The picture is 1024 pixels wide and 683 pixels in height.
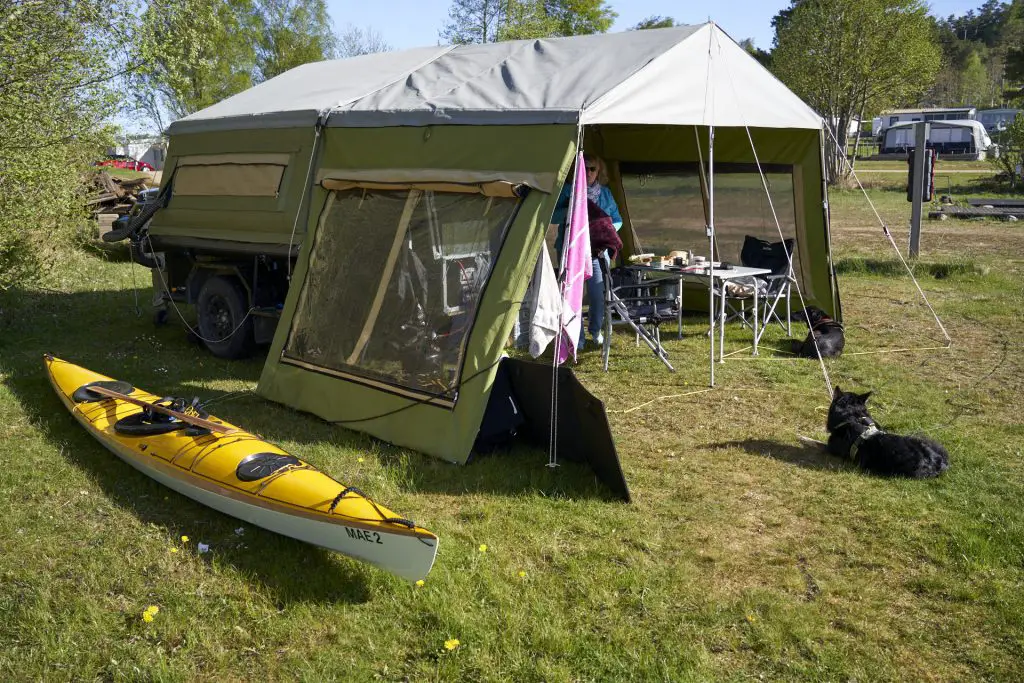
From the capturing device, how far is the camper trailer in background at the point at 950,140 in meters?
36.2

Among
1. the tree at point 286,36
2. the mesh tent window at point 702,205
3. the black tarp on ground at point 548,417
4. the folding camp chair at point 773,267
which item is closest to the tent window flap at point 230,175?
the black tarp on ground at point 548,417

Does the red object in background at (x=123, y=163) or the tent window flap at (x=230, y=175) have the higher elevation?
the red object in background at (x=123, y=163)

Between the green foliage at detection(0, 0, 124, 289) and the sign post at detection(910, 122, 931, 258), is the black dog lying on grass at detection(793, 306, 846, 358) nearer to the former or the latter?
the sign post at detection(910, 122, 931, 258)

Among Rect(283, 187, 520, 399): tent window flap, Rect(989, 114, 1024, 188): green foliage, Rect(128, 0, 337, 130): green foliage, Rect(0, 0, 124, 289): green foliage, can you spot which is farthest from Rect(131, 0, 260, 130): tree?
Rect(989, 114, 1024, 188): green foliage

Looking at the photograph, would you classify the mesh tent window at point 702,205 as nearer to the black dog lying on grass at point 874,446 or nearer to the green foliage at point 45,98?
the black dog lying on grass at point 874,446

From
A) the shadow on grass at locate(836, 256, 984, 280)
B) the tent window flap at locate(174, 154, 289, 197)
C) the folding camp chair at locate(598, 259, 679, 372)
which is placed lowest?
the shadow on grass at locate(836, 256, 984, 280)

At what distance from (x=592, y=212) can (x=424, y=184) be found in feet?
6.89

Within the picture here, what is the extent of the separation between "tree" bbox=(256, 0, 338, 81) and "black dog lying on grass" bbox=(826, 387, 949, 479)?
2373 centimetres

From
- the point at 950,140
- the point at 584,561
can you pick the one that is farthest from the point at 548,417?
the point at 950,140

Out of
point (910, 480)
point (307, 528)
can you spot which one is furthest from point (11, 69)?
point (910, 480)

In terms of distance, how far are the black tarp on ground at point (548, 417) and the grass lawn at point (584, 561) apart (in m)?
0.16

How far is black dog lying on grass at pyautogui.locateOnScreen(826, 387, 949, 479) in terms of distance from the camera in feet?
16.0

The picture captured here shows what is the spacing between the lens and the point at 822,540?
13.9 feet

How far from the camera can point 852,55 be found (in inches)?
1043
